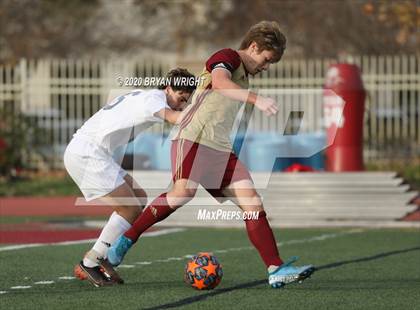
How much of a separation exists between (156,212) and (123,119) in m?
0.82

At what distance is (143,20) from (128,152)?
2294cm

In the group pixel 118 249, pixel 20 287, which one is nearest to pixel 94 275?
pixel 118 249

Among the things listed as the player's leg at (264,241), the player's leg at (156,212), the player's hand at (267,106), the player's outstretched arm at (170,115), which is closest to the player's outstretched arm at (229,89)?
the player's hand at (267,106)

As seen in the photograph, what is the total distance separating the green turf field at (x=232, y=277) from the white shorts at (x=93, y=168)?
0.81 meters

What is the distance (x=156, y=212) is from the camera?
397 inches

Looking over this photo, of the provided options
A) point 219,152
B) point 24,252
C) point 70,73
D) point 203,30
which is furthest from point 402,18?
point 219,152

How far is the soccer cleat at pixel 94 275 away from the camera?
10031mm

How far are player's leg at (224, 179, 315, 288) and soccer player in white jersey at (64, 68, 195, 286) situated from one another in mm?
858

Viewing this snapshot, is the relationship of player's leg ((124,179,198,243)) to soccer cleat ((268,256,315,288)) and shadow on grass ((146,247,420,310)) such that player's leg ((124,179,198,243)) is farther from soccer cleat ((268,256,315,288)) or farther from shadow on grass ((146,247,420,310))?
soccer cleat ((268,256,315,288))

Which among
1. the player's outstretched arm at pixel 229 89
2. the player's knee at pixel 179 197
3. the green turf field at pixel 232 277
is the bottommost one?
the green turf field at pixel 232 277

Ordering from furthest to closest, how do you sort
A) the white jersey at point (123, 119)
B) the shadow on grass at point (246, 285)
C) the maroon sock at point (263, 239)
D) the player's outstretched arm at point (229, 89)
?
the white jersey at point (123, 119), the maroon sock at point (263, 239), the player's outstretched arm at point (229, 89), the shadow on grass at point (246, 285)

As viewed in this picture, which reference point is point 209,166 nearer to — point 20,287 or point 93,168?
point 93,168

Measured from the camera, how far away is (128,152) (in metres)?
22.4

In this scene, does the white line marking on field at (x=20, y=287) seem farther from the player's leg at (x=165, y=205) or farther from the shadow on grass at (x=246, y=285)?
the shadow on grass at (x=246, y=285)
